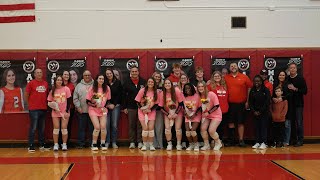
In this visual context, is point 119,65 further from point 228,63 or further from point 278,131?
point 278,131

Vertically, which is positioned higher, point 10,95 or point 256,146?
point 10,95

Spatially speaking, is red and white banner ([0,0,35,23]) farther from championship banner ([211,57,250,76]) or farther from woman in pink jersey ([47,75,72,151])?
championship banner ([211,57,250,76])

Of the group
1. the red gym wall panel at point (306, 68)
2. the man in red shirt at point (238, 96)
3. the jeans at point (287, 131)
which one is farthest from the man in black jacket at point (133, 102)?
the jeans at point (287, 131)

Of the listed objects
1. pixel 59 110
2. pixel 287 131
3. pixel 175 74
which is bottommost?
pixel 287 131

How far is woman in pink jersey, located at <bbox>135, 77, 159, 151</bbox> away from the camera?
9.86 meters

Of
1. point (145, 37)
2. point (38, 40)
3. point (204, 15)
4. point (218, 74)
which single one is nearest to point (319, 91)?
point (218, 74)

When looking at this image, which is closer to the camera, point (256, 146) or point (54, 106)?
point (54, 106)

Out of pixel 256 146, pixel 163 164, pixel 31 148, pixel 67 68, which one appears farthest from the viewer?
pixel 67 68

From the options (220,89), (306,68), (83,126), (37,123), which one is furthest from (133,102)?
(306,68)

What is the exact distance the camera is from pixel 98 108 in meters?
9.94

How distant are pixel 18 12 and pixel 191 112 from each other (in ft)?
16.9

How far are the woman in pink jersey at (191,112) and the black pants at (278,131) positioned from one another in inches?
77.3

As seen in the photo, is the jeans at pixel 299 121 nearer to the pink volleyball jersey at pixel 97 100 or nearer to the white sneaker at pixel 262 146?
the white sneaker at pixel 262 146

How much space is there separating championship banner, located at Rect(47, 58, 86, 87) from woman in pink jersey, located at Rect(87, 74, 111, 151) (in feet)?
2.85
